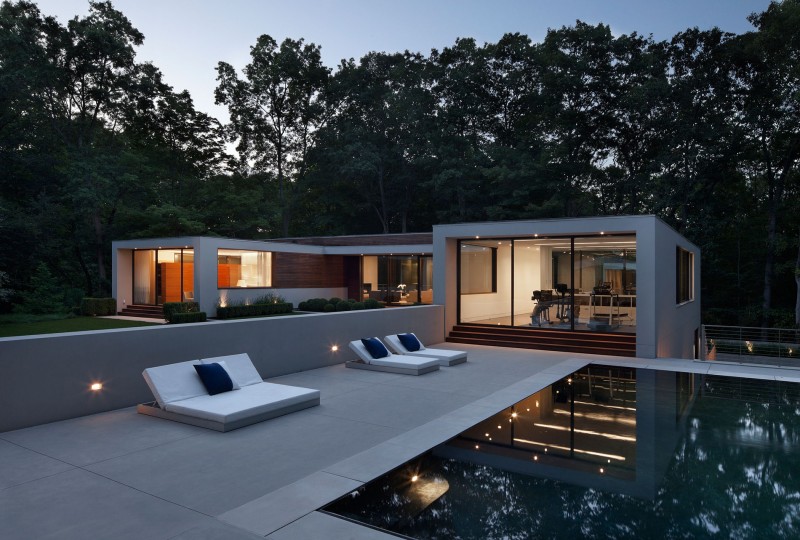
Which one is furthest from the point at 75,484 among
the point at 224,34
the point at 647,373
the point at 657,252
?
the point at 224,34

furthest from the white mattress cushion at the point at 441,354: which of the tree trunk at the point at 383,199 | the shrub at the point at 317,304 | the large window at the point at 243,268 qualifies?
the tree trunk at the point at 383,199

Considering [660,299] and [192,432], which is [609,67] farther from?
[192,432]

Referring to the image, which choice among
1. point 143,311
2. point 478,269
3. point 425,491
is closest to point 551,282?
point 478,269

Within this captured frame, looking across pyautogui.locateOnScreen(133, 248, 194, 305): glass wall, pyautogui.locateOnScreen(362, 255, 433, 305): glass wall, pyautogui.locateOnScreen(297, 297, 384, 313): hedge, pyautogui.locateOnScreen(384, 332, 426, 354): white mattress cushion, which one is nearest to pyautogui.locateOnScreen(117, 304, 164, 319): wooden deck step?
pyautogui.locateOnScreen(133, 248, 194, 305): glass wall

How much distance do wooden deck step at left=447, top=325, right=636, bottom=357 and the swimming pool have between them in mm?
4837

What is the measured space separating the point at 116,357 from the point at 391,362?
4506mm

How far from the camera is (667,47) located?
29344 millimetres

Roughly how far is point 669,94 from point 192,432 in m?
29.1

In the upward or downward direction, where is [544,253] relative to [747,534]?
upward

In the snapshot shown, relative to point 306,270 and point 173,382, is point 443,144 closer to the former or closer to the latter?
point 306,270

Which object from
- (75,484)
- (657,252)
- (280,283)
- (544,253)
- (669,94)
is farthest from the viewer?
(669,94)

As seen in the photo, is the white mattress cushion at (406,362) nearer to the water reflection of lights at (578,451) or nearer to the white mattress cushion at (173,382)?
the white mattress cushion at (173,382)

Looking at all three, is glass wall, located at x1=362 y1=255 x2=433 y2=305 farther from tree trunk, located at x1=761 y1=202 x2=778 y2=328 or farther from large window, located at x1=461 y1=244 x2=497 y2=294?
tree trunk, located at x1=761 y1=202 x2=778 y2=328

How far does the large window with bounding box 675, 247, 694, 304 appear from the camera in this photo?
52.5 ft
